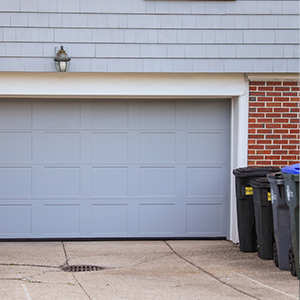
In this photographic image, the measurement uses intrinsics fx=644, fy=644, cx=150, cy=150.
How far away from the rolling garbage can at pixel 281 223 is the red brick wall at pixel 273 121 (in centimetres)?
192

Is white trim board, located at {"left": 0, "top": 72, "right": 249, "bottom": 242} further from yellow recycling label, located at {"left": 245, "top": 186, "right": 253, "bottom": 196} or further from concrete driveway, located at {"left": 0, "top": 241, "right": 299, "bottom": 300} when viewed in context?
concrete driveway, located at {"left": 0, "top": 241, "right": 299, "bottom": 300}

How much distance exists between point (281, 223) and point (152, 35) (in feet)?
11.0

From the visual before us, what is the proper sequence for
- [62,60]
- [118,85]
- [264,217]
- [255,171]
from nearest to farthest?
[264,217], [255,171], [62,60], [118,85]

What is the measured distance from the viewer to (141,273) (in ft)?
24.3

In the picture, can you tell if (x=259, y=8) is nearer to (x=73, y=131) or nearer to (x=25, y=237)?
(x=73, y=131)

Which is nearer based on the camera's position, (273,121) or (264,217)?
(264,217)

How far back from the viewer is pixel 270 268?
7.61 metres

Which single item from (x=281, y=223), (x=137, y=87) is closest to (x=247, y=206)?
(x=281, y=223)

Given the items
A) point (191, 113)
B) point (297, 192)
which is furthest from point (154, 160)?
point (297, 192)

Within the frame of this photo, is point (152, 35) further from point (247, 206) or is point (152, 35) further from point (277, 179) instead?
point (277, 179)

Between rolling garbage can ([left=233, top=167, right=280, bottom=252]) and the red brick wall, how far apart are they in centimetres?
69

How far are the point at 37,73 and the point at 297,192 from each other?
4238mm

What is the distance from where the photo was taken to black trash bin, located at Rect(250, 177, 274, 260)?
8.00 metres

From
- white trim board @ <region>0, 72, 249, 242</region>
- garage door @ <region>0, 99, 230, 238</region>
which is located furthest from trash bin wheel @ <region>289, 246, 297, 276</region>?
garage door @ <region>0, 99, 230, 238</region>
